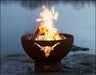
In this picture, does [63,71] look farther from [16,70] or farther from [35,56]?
[16,70]

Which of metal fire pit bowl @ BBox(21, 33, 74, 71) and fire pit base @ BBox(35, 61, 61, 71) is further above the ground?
metal fire pit bowl @ BBox(21, 33, 74, 71)

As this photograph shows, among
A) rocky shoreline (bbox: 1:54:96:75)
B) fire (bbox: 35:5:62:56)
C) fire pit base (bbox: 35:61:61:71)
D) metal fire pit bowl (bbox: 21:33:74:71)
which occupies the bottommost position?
rocky shoreline (bbox: 1:54:96:75)

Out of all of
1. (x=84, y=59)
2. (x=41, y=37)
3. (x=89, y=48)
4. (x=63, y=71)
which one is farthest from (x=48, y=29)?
(x=89, y=48)

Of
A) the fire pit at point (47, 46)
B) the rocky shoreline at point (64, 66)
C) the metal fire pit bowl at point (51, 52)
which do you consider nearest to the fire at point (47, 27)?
the fire pit at point (47, 46)

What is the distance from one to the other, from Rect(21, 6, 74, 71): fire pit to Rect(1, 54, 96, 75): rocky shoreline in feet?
0.66

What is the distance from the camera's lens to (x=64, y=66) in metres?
5.07

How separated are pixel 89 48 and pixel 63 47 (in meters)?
2.51

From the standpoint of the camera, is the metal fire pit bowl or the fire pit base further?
the fire pit base

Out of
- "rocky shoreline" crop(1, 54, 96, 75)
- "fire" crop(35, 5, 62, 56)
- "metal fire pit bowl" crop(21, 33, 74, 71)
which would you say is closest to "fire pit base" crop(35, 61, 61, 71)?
"metal fire pit bowl" crop(21, 33, 74, 71)

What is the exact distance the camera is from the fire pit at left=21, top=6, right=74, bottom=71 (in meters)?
4.41

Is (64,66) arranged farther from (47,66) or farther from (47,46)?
(47,46)

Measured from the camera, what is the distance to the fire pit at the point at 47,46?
4.41 metres

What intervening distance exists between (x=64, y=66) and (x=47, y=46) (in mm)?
903

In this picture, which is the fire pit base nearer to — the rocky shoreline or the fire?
the rocky shoreline
